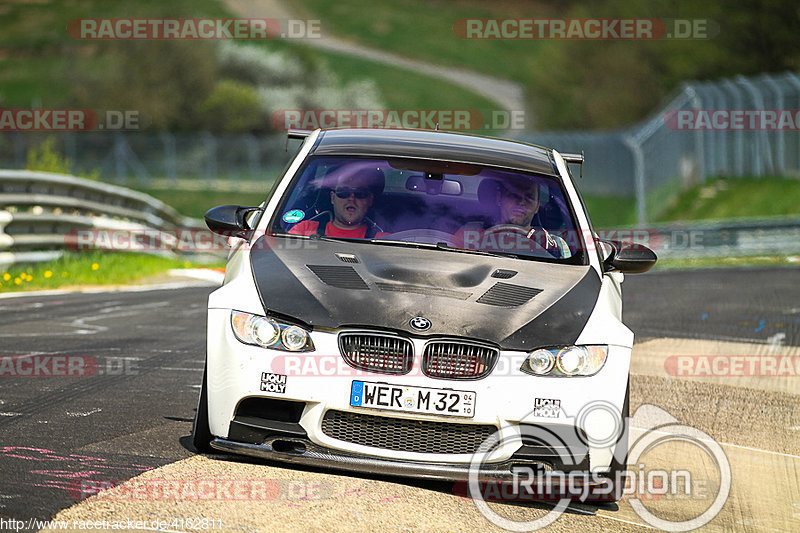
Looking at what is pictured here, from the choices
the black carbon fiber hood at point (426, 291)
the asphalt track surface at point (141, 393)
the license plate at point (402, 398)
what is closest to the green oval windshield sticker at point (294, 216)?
the black carbon fiber hood at point (426, 291)

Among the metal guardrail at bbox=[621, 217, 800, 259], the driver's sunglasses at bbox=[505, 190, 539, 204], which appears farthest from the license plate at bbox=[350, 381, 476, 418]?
the metal guardrail at bbox=[621, 217, 800, 259]

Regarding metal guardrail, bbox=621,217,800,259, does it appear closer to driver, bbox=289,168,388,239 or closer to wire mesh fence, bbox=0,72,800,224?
wire mesh fence, bbox=0,72,800,224

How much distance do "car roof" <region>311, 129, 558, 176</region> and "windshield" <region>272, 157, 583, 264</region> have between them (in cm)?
5

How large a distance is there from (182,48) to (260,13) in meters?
51.9

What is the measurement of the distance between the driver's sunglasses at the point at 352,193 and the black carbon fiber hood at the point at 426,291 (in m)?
0.51

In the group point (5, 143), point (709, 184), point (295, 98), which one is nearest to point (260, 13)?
point (295, 98)

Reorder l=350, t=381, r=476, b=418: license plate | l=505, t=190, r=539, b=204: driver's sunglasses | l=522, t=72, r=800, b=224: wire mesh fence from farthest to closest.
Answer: l=522, t=72, r=800, b=224: wire mesh fence
l=505, t=190, r=539, b=204: driver's sunglasses
l=350, t=381, r=476, b=418: license plate

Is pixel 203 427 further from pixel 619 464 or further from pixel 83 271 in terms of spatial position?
pixel 83 271

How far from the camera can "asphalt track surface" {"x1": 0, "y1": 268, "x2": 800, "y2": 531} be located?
5.93 metres

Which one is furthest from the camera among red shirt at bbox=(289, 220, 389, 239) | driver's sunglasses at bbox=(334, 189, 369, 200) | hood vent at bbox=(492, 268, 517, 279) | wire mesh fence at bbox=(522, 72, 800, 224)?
wire mesh fence at bbox=(522, 72, 800, 224)

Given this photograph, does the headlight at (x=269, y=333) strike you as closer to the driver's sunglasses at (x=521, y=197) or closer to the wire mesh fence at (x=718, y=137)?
the driver's sunglasses at (x=521, y=197)

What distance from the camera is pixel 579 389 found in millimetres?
5824

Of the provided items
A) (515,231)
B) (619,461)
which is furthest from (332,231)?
(619,461)

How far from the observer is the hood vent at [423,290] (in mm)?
6031
